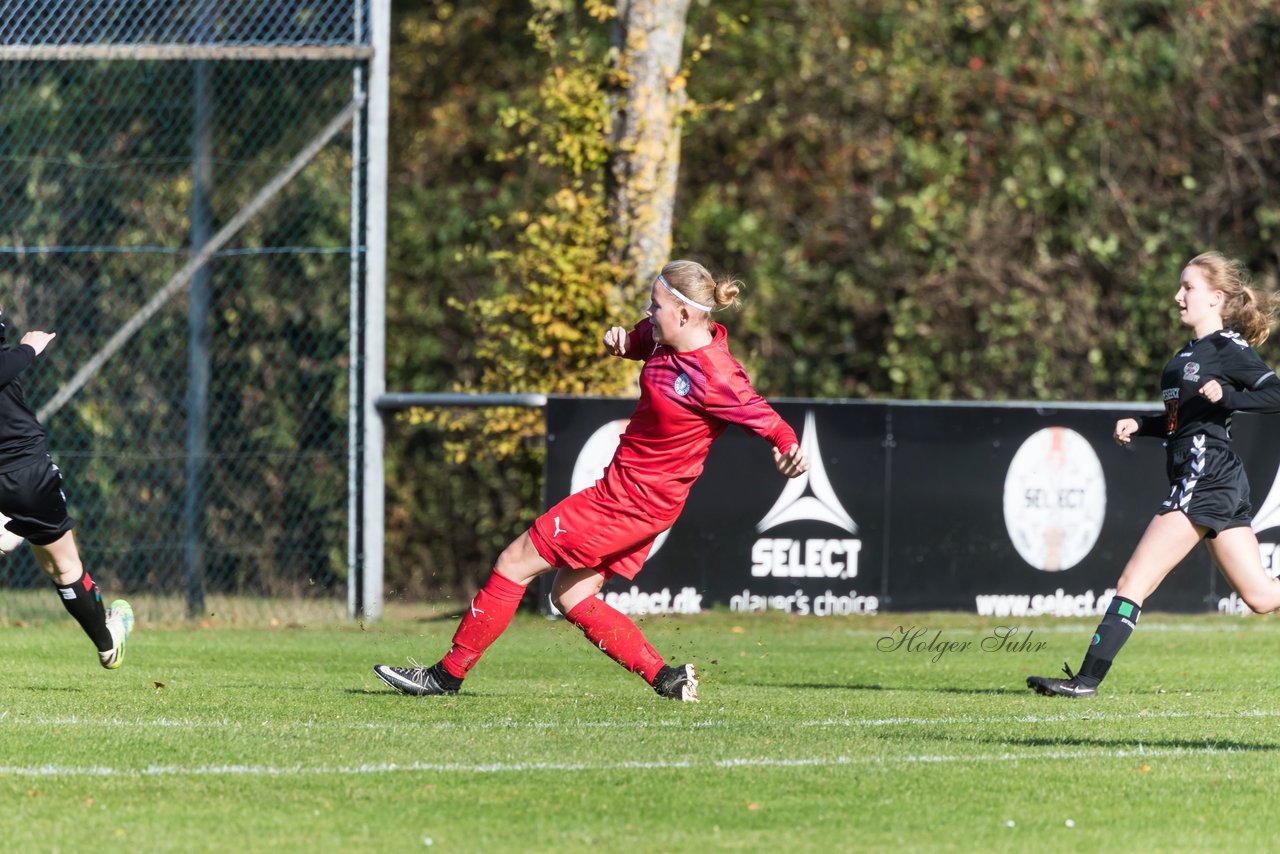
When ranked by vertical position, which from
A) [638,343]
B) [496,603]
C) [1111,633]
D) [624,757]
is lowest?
[624,757]

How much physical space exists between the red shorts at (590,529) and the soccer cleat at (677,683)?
62 cm

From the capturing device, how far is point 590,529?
Answer: 7.37 m

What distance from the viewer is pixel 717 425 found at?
→ 7375 mm

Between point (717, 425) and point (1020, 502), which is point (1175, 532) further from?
point (1020, 502)

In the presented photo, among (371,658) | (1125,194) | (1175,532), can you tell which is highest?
(1125,194)

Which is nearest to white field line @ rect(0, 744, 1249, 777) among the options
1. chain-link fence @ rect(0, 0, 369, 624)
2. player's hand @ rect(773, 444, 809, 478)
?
player's hand @ rect(773, 444, 809, 478)

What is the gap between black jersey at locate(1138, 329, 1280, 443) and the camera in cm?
774

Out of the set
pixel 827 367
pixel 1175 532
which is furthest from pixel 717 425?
pixel 827 367

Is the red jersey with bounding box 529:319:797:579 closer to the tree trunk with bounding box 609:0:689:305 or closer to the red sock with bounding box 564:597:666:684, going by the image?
the red sock with bounding box 564:597:666:684

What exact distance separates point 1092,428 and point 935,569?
61.9 inches

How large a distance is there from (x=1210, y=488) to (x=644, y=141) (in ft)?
25.0

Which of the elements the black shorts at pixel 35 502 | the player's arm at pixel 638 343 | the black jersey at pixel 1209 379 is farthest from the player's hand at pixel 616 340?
the black shorts at pixel 35 502

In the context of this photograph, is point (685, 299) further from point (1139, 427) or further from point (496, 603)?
point (1139, 427)

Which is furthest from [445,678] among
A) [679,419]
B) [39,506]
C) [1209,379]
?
[1209,379]
